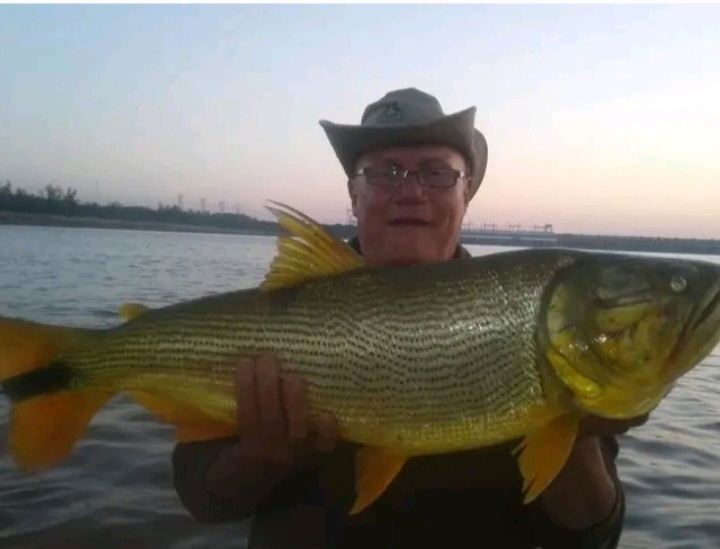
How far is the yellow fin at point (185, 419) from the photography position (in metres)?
3.33

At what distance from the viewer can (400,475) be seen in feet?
12.2

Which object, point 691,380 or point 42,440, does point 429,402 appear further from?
point 691,380

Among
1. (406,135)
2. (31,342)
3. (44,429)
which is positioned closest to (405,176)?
(406,135)

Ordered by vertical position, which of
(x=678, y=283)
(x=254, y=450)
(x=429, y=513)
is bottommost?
(x=429, y=513)

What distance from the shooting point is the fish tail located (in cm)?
331

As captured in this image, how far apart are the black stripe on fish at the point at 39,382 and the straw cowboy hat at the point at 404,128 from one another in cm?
204

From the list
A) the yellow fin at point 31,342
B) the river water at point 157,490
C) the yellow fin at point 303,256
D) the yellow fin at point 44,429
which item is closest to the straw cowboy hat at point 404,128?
the yellow fin at point 303,256

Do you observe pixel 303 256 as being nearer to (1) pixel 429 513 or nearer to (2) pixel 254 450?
(2) pixel 254 450

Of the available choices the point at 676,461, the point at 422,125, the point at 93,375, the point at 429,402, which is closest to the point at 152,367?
the point at 93,375

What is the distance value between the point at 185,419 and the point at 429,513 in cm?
126

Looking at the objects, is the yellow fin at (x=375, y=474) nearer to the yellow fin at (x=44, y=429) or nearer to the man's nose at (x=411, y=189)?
the yellow fin at (x=44, y=429)

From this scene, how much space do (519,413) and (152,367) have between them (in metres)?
1.58

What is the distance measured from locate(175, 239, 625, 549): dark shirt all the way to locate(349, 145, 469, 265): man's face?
1163mm

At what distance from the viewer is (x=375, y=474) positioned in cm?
309
